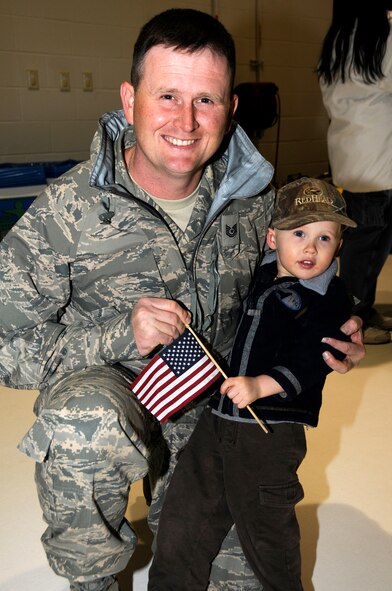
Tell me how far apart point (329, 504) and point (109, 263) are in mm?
1071

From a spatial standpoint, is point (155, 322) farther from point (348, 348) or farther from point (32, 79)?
point (32, 79)

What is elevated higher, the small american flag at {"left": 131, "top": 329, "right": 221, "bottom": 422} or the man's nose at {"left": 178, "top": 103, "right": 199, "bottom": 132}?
the man's nose at {"left": 178, "top": 103, "right": 199, "bottom": 132}

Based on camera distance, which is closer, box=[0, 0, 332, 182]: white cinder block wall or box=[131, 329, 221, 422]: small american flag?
box=[131, 329, 221, 422]: small american flag

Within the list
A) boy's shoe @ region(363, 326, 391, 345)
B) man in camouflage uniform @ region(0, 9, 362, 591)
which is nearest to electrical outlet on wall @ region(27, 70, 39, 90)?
boy's shoe @ region(363, 326, 391, 345)

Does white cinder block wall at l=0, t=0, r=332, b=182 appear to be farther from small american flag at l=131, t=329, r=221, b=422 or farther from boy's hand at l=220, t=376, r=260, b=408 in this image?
boy's hand at l=220, t=376, r=260, b=408

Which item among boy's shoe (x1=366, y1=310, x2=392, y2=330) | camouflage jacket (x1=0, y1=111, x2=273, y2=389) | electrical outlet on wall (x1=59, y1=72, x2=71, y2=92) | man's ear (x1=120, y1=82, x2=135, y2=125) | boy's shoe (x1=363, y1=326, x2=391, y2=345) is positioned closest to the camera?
camouflage jacket (x1=0, y1=111, x2=273, y2=389)

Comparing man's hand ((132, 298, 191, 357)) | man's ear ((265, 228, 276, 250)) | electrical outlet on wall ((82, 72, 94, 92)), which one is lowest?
man's hand ((132, 298, 191, 357))

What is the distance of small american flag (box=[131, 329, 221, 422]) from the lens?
5.58ft

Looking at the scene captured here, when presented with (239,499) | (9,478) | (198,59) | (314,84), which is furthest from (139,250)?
(314,84)

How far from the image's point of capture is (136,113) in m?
1.84

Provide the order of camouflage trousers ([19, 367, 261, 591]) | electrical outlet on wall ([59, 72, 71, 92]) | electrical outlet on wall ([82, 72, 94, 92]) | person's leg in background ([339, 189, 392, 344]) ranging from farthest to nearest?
electrical outlet on wall ([82, 72, 94, 92]), electrical outlet on wall ([59, 72, 71, 92]), person's leg in background ([339, 189, 392, 344]), camouflage trousers ([19, 367, 261, 591])

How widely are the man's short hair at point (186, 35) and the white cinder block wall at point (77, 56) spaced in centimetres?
417

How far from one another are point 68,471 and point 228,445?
1.32 ft

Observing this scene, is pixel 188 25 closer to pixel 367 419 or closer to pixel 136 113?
pixel 136 113
